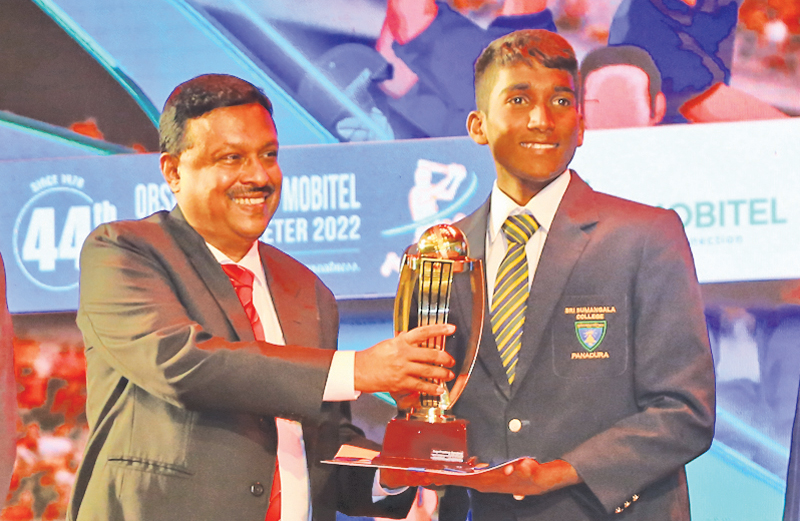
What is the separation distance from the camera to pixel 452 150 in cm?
354

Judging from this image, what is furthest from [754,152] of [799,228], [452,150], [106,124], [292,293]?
[106,124]

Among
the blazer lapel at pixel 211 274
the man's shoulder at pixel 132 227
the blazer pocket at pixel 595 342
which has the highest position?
the man's shoulder at pixel 132 227

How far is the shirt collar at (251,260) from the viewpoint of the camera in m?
2.45

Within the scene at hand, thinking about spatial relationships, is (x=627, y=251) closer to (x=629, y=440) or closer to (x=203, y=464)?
(x=629, y=440)

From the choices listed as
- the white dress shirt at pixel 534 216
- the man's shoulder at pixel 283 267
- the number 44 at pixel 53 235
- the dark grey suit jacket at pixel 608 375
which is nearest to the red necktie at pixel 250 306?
the man's shoulder at pixel 283 267

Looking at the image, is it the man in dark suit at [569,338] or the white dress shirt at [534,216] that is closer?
the man in dark suit at [569,338]

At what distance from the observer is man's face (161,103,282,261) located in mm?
2367

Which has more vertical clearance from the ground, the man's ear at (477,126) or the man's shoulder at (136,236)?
the man's ear at (477,126)

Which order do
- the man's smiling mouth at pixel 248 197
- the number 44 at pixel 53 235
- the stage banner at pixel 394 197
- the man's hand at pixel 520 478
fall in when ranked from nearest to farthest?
1. the man's hand at pixel 520 478
2. the man's smiling mouth at pixel 248 197
3. the stage banner at pixel 394 197
4. the number 44 at pixel 53 235

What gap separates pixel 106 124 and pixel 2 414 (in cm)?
162

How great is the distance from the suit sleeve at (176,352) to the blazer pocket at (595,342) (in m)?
0.58

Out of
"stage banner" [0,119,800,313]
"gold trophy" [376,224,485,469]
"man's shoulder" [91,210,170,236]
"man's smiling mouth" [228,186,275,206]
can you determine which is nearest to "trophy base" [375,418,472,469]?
"gold trophy" [376,224,485,469]

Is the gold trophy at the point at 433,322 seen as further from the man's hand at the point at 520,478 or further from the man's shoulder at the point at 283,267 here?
the man's shoulder at the point at 283,267

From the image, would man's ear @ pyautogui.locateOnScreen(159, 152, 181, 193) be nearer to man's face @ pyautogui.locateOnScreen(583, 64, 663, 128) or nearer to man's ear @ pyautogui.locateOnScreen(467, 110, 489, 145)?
man's ear @ pyautogui.locateOnScreen(467, 110, 489, 145)
